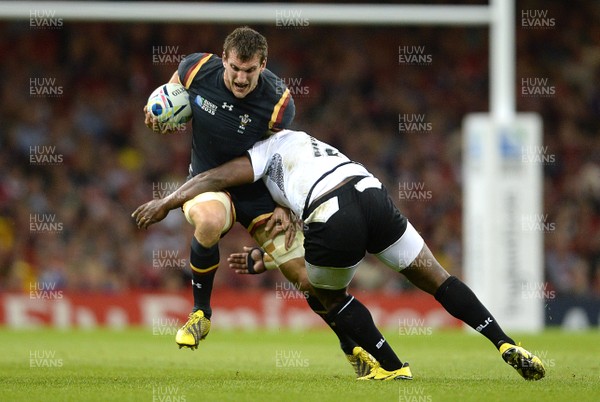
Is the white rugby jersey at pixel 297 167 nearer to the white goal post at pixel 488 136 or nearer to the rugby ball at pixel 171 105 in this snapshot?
the rugby ball at pixel 171 105

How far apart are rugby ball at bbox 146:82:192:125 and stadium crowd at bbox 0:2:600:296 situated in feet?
31.9

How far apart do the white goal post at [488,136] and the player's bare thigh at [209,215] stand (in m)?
7.62

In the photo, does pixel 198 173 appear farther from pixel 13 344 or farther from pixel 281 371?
pixel 13 344

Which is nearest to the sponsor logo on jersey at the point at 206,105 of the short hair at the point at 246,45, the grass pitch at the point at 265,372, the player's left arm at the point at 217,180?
the player's left arm at the point at 217,180

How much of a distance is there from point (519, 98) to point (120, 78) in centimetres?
730

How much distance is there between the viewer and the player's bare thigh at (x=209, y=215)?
702 cm

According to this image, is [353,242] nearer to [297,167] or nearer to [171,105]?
[297,167]


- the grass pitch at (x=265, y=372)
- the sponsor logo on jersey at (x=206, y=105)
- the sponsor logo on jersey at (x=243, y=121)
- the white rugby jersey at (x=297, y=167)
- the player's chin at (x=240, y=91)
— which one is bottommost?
the grass pitch at (x=265, y=372)

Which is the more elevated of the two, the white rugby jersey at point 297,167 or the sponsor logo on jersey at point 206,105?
the sponsor logo on jersey at point 206,105

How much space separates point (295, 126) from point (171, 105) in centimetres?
1175

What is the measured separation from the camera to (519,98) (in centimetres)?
2017

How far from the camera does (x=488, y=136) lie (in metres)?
14.7

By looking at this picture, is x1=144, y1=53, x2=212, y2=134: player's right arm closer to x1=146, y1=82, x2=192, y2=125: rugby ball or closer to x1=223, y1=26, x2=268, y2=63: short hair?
x1=146, y1=82, x2=192, y2=125: rugby ball

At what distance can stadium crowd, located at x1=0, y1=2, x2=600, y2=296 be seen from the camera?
57.1ft
